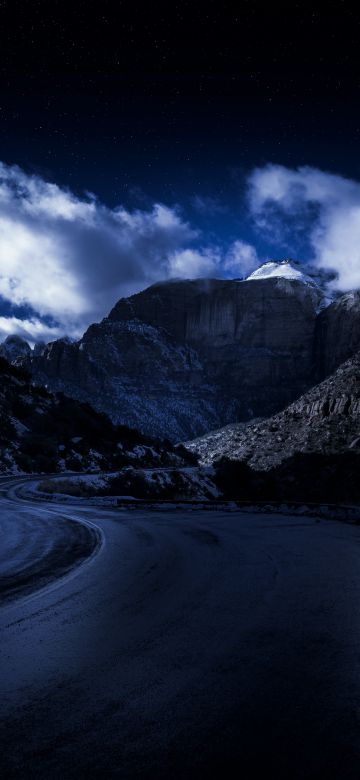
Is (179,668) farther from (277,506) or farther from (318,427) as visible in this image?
(318,427)

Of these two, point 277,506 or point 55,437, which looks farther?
point 55,437

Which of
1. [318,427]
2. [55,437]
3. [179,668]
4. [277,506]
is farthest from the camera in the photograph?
[318,427]

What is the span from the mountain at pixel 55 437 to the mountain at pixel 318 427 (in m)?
21.2

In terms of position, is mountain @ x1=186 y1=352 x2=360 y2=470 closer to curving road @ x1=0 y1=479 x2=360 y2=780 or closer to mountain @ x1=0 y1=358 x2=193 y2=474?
mountain @ x1=0 y1=358 x2=193 y2=474

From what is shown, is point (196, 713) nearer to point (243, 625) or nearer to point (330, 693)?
point (330, 693)

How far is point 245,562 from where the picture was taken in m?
5.66

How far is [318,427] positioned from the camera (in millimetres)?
89000

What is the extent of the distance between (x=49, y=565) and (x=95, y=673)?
319 centimetres

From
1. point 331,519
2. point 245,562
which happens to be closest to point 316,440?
point 331,519

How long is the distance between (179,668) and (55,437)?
176ft

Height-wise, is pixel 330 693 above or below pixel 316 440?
below

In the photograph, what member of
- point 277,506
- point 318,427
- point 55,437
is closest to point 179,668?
point 277,506

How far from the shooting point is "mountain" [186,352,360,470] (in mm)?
A: 79188

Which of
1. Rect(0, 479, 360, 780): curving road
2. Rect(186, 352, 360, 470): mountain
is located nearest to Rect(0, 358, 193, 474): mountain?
Rect(186, 352, 360, 470): mountain
